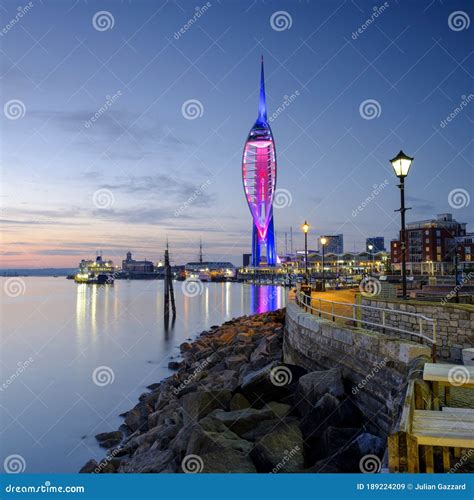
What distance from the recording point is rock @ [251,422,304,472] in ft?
22.1

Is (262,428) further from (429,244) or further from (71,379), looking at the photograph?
(429,244)

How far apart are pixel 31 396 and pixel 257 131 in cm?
7910

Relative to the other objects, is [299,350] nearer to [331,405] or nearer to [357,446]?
[331,405]

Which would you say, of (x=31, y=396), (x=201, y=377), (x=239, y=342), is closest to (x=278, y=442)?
(x=201, y=377)

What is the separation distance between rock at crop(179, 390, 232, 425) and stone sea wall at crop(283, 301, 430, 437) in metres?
2.34

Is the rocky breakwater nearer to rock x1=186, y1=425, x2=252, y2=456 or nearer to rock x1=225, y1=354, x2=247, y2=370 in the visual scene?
rock x1=186, y1=425, x2=252, y2=456

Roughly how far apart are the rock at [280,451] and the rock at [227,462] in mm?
160

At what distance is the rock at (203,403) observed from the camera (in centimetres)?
A: 997

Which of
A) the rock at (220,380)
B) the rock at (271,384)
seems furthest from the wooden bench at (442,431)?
the rock at (220,380)

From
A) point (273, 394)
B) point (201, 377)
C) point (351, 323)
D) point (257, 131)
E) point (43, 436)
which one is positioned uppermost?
point (257, 131)

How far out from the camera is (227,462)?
22.7 ft

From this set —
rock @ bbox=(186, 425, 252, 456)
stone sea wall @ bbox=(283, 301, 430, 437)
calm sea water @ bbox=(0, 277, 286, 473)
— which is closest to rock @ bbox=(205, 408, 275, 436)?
rock @ bbox=(186, 425, 252, 456)

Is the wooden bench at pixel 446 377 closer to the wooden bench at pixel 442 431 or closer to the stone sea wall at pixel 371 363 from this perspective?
the stone sea wall at pixel 371 363

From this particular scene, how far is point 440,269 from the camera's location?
7600 centimetres
